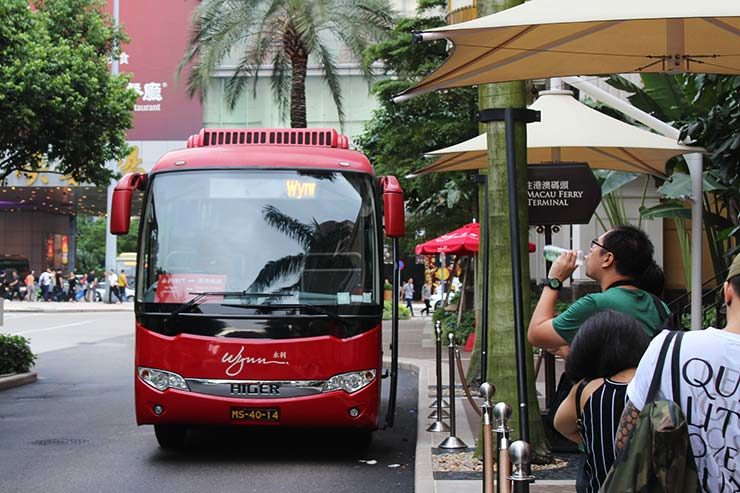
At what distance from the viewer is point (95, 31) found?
2000 centimetres

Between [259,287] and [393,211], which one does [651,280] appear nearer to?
[393,211]

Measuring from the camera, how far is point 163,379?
33.0 feet

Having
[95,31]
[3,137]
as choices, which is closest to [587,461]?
[3,137]

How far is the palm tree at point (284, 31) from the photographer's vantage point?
89.4 ft

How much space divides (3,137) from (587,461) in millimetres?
14815

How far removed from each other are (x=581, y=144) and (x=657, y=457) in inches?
275

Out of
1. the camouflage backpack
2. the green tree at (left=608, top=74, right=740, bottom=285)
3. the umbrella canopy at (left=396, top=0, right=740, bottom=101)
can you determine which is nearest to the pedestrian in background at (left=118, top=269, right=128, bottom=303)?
the green tree at (left=608, top=74, right=740, bottom=285)

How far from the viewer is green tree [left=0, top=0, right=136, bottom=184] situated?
54.8 feet

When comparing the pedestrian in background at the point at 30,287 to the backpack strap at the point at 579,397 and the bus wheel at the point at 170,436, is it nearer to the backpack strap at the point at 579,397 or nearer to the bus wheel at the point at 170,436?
the bus wheel at the point at 170,436

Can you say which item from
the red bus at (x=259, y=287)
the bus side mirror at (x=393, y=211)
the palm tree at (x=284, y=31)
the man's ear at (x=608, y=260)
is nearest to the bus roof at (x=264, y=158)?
the red bus at (x=259, y=287)

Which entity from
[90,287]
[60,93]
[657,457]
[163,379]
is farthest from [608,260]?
[90,287]

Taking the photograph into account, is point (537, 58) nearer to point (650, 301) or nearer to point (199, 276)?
point (650, 301)

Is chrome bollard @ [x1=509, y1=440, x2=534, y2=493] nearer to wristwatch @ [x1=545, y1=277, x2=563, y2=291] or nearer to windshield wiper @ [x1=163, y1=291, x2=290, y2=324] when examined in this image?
wristwatch @ [x1=545, y1=277, x2=563, y2=291]

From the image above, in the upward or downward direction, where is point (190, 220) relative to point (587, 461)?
upward
